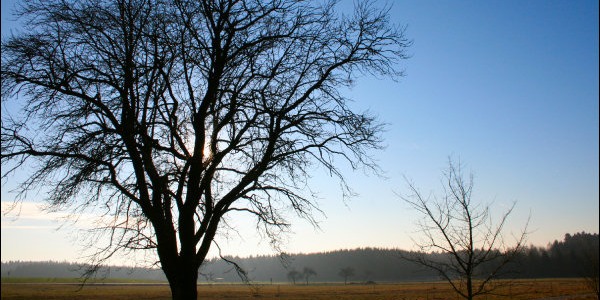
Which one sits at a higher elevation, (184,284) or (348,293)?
(184,284)

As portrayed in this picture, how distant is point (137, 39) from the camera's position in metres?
8.78

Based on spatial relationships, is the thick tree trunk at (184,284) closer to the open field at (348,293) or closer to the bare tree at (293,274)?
the open field at (348,293)

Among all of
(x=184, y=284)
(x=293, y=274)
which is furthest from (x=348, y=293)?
(x=293, y=274)

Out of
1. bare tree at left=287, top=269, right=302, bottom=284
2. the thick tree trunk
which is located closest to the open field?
the thick tree trunk

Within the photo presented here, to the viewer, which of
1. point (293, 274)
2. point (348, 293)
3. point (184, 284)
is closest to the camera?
point (184, 284)

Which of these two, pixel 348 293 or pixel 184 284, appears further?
pixel 348 293

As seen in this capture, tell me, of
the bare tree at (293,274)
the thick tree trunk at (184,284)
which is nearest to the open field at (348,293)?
the thick tree trunk at (184,284)

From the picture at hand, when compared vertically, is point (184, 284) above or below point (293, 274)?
above

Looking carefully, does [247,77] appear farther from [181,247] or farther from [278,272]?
[278,272]

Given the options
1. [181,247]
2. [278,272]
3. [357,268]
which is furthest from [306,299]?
[278,272]

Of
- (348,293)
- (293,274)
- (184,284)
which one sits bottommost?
(293,274)

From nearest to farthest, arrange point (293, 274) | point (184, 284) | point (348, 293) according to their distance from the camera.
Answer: point (184, 284) → point (348, 293) → point (293, 274)

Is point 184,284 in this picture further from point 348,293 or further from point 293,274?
point 293,274

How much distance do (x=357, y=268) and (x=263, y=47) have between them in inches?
6398
